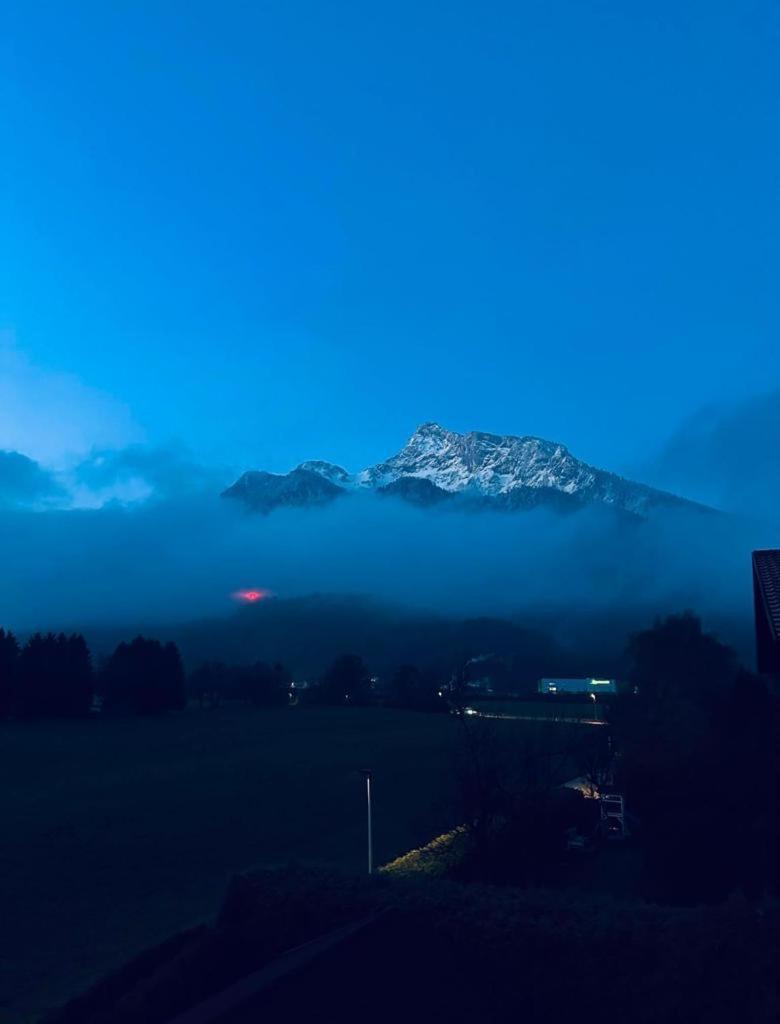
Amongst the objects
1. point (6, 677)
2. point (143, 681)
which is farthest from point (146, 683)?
point (6, 677)

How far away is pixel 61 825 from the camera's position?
129ft

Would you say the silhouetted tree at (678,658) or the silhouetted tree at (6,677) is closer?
the silhouetted tree at (678,658)

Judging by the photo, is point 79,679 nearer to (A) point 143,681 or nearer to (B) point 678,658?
(A) point 143,681

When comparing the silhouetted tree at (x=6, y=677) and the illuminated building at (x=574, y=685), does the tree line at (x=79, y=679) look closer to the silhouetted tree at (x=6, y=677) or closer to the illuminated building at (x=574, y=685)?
the silhouetted tree at (x=6, y=677)

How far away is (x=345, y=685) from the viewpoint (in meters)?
116

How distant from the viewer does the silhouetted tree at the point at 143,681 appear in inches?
3757

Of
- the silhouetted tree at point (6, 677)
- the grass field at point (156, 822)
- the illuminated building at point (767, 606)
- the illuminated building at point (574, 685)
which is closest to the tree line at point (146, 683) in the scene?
the silhouetted tree at point (6, 677)

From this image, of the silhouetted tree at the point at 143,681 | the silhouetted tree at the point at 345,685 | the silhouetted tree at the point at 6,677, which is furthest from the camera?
the silhouetted tree at the point at 345,685

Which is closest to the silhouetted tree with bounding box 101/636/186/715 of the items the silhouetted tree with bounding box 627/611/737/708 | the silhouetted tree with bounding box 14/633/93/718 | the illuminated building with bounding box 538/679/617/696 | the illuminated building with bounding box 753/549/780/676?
the silhouetted tree with bounding box 14/633/93/718

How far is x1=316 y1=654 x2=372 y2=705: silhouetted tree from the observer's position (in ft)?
378

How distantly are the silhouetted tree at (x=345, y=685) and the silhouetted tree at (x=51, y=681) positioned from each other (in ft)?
112

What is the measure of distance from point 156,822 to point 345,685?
2977 inches

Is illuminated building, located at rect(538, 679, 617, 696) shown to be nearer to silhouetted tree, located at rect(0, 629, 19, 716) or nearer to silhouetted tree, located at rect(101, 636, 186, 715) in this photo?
silhouetted tree, located at rect(101, 636, 186, 715)

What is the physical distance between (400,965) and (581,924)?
2497 millimetres
